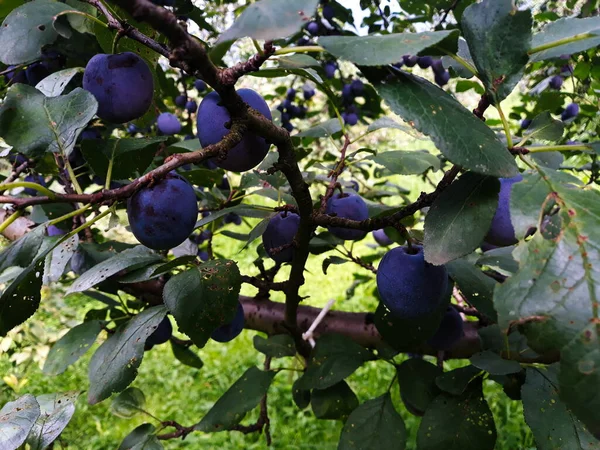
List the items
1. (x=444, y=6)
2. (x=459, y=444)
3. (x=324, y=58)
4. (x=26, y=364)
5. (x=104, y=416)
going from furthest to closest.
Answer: (x=104, y=416) → (x=324, y=58) → (x=26, y=364) → (x=444, y=6) → (x=459, y=444)

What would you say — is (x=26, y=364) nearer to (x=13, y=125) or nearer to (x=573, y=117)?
(x=13, y=125)

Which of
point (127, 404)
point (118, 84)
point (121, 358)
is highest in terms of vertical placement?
point (118, 84)

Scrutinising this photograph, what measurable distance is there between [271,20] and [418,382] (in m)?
0.78

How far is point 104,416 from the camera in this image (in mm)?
2428

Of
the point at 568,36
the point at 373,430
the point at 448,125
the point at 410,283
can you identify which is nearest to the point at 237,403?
the point at 373,430

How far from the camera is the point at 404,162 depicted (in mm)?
1077

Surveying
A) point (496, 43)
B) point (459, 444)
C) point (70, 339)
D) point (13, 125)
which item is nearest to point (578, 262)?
point (496, 43)

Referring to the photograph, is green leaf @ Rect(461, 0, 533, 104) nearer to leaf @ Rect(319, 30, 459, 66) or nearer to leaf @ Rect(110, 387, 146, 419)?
leaf @ Rect(319, 30, 459, 66)

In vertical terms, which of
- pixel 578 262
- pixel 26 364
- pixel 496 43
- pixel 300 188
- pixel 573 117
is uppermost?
pixel 496 43

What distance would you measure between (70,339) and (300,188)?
25.8 inches

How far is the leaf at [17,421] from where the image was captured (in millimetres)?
657

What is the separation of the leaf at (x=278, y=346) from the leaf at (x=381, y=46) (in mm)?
764

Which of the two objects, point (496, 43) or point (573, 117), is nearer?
point (496, 43)

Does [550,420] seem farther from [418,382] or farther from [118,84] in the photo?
[118,84]
